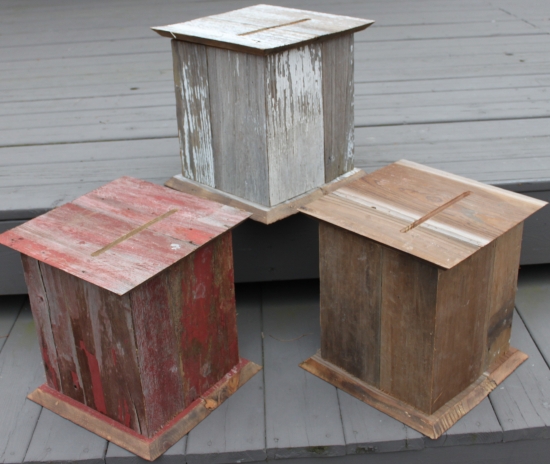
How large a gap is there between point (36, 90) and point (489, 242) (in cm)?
179

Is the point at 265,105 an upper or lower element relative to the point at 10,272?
upper

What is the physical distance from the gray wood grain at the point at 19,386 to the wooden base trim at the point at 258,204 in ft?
1.79

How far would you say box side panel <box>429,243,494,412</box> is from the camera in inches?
53.1

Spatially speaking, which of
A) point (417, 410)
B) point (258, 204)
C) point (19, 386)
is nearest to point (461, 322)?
point (417, 410)

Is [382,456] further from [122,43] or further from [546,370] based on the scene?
[122,43]

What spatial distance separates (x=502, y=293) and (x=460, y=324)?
162 millimetres

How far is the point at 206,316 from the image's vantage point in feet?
4.82

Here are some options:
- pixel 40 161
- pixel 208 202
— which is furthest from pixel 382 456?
pixel 40 161

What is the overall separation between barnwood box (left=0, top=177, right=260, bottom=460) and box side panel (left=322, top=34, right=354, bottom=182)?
0.30m

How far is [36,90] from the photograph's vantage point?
247 centimetres

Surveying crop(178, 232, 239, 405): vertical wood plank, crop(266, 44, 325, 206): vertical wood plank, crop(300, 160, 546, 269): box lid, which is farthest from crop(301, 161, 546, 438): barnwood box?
crop(178, 232, 239, 405): vertical wood plank

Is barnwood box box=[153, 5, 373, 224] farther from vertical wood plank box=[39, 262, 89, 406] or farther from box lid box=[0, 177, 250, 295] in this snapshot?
vertical wood plank box=[39, 262, 89, 406]

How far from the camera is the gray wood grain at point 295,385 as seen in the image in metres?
1.43

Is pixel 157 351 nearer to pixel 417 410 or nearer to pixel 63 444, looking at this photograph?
pixel 63 444
